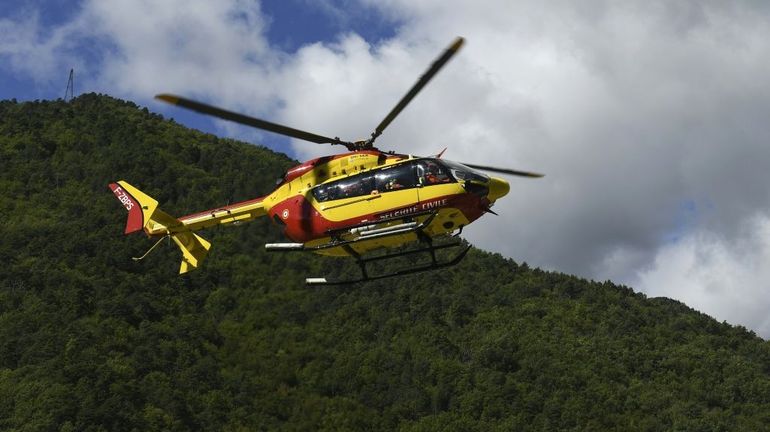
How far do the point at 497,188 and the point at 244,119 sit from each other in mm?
6022

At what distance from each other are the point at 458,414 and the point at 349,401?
17948 mm

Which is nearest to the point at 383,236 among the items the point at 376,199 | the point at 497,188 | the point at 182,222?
the point at 376,199

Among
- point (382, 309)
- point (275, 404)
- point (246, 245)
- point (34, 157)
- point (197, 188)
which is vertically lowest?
point (275, 404)

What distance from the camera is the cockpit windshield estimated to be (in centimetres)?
2133

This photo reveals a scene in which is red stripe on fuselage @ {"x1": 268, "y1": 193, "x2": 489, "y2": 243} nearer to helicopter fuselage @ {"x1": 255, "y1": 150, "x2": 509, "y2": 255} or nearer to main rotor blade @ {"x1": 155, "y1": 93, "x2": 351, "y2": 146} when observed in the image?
helicopter fuselage @ {"x1": 255, "y1": 150, "x2": 509, "y2": 255}

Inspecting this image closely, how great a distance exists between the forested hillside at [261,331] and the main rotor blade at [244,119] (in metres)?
11.7

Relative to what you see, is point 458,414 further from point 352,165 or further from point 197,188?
point 352,165

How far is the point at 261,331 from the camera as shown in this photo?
44812mm

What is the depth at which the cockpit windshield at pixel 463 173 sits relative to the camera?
21.3 m

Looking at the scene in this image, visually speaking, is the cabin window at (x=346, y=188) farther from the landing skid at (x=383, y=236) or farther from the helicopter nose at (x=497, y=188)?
the helicopter nose at (x=497, y=188)

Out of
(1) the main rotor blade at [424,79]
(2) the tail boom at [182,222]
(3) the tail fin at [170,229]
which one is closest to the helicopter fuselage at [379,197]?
(1) the main rotor blade at [424,79]

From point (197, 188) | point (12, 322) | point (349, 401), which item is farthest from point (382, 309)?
point (12, 322)

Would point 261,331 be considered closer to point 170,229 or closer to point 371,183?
point 170,229

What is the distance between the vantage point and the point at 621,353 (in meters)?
92.6
